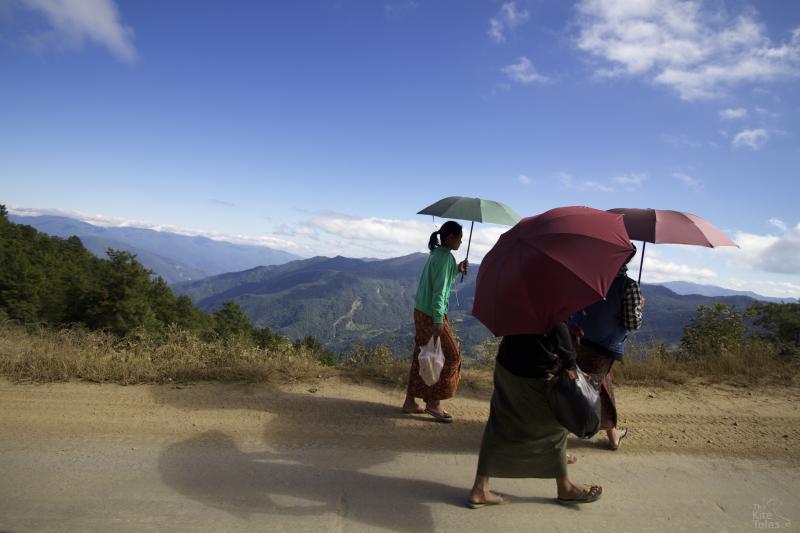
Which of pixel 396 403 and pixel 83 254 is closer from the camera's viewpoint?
pixel 396 403

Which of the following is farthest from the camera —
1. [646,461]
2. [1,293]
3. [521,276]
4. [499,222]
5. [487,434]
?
[1,293]

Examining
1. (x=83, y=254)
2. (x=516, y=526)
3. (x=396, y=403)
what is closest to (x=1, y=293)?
(x=83, y=254)

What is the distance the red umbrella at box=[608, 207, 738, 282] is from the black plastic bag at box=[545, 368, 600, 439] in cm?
184

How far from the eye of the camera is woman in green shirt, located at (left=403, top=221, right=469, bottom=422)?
392 centimetres

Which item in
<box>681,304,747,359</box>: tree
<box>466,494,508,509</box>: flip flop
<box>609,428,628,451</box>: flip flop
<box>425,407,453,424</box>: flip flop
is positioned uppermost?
<box>681,304,747,359</box>: tree

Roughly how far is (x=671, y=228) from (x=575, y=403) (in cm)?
223

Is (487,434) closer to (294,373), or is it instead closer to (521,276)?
(521,276)

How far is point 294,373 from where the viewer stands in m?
5.15

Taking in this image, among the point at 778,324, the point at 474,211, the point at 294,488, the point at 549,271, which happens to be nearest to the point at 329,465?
the point at 294,488

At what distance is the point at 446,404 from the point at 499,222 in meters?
2.04

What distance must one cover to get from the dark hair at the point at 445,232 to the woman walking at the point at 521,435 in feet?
4.37

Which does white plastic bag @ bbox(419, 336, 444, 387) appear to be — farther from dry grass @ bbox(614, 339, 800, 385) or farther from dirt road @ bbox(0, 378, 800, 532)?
dry grass @ bbox(614, 339, 800, 385)

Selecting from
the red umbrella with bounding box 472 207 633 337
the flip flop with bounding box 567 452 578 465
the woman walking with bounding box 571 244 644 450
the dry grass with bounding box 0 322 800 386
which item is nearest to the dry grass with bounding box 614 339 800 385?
the dry grass with bounding box 0 322 800 386

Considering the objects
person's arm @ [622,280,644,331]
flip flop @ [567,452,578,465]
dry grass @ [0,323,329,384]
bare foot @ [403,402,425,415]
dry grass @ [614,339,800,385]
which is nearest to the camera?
person's arm @ [622,280,644,331]
